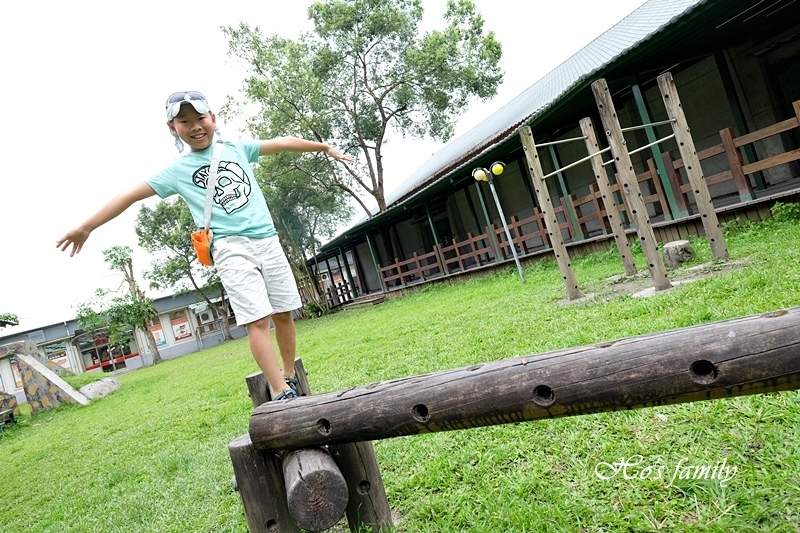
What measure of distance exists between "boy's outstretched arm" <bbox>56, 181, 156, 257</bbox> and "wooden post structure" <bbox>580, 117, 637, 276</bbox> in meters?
4.87

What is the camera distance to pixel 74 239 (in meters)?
2.07

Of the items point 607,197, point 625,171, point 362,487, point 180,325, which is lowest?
point 362,487

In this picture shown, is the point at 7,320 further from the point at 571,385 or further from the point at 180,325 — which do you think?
the point at 180,325

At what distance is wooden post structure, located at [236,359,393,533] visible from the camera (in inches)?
60.1

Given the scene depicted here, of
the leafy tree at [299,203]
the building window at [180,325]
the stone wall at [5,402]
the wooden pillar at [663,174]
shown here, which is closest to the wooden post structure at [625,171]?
the wooden pillar at [663,174]

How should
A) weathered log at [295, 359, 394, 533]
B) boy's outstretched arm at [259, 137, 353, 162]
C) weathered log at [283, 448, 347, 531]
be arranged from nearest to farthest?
weathered log at [283, 448, 347, 531] < weathered log at [295, 359, 394, 533] < boy's outstretched arm at [259, 137, 353, 162]

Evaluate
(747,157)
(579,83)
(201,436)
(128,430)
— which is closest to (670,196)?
(747,157)

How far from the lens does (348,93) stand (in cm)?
1959

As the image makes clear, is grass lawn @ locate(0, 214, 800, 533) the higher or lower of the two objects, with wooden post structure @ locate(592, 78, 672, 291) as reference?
lower

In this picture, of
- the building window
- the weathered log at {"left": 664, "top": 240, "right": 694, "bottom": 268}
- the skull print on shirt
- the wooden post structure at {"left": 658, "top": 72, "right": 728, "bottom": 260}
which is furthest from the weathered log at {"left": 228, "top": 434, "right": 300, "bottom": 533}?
the building window

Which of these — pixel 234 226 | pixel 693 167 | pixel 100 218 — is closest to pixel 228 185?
pixel 234 226

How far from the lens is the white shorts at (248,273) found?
6.81ft

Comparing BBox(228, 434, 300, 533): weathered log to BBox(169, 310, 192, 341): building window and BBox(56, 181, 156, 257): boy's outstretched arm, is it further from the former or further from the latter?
BBox(169, 310, 192, 341): building window

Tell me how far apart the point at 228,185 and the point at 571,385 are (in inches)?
66.5
